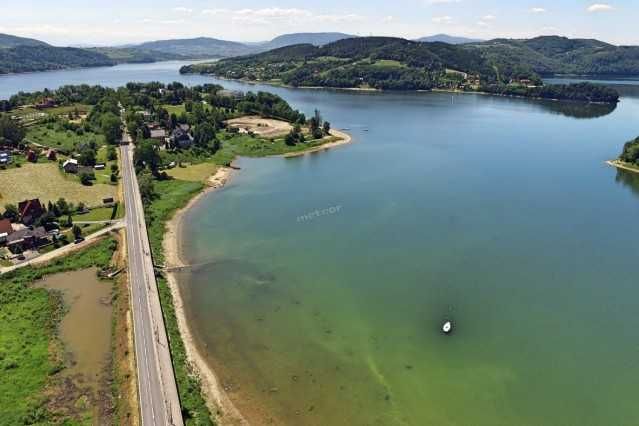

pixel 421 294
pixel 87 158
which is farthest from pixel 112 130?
pixel 421 294

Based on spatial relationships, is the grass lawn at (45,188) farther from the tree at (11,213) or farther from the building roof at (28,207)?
the tree at (11,213)

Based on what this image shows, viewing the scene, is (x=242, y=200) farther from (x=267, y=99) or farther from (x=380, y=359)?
(x=267, y=99)

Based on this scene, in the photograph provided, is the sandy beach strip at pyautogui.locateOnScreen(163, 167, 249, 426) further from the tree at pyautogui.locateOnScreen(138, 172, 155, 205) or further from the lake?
the tree at pyautogui.locateOnScreen(138, 172, 155, 205)

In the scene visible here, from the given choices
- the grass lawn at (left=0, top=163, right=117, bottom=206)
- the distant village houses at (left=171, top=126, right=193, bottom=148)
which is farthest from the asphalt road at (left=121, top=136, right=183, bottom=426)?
the distant village houses at (left=171, top=126, right=193, bottom=148)

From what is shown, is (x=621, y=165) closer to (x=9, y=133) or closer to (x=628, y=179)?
(x=628, y=179)

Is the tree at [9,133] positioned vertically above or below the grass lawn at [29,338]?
above

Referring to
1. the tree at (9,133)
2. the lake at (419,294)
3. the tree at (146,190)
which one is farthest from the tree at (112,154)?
the lake at (419,294)
